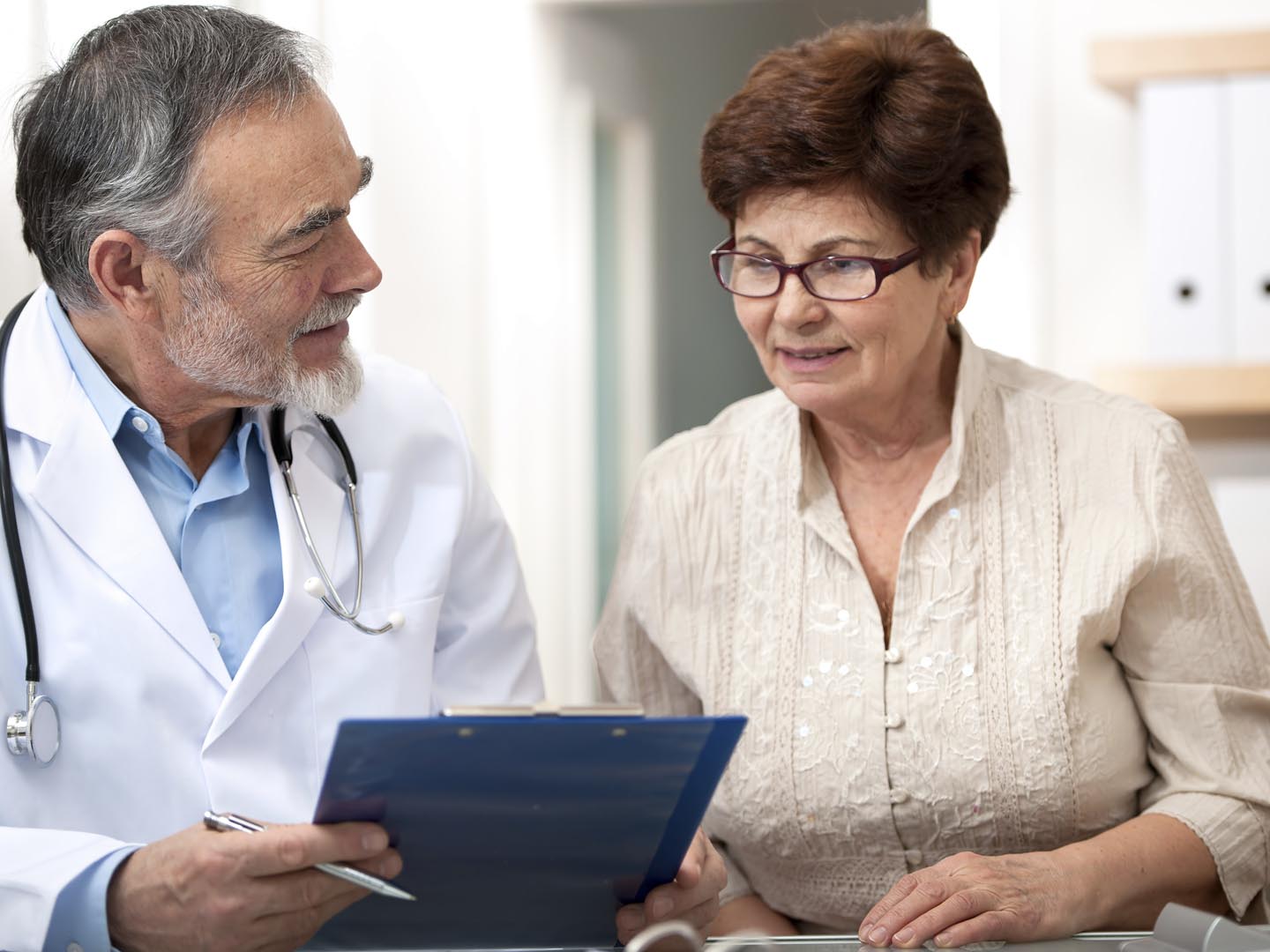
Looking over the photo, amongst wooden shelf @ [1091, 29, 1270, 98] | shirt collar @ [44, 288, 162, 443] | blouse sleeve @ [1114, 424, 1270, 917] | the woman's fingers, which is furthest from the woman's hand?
wooden shelf @ [1091, 29, 1270, 98]

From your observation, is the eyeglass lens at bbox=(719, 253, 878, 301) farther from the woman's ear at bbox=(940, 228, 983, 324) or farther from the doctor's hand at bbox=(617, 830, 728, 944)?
the doctor's hand at bbox=(617, 830, 728, 944)

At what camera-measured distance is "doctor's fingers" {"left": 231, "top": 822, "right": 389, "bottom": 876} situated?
3.10ft

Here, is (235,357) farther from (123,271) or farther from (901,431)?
(901,431)

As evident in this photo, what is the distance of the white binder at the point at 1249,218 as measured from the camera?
2027 mm

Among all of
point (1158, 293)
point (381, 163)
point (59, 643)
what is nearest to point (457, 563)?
point (59, 643)

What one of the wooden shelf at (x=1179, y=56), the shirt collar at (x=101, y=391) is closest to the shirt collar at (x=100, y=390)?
the shirt collar at (x=101, y=391)

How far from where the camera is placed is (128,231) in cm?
132

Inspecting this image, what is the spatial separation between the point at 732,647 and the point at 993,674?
0.28m

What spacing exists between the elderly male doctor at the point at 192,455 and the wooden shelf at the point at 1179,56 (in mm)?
1206

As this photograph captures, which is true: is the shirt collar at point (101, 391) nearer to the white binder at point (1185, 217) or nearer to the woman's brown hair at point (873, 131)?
the woman's brown hair at point (873, 131)

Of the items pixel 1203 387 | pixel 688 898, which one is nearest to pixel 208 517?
pixel 688 898

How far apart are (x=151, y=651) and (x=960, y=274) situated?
930 millimetres

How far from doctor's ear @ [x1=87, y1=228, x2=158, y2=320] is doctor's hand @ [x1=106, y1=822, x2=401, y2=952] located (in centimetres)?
55

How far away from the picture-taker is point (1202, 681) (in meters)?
1.41
